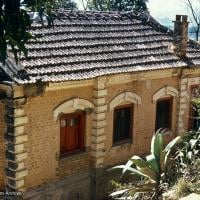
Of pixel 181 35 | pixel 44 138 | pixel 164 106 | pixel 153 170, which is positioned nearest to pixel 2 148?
pixel 44 138

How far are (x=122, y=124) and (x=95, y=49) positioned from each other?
8.67 ft

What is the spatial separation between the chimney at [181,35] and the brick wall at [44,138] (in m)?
4.96

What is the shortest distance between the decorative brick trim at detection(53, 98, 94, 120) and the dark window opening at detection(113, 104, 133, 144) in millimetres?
1470

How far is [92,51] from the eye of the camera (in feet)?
46.0

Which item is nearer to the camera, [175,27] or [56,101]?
[56,101]

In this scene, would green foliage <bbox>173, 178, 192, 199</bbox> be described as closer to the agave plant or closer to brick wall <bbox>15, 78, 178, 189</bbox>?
the agave plant

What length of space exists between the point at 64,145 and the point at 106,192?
7.55 feet

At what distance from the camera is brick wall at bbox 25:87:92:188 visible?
38.6ft

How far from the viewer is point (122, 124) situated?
14594 millimetres

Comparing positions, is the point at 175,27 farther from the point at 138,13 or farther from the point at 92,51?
the point at 92,51

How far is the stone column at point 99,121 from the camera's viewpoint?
43.2ft

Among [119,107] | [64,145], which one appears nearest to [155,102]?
[119,107]

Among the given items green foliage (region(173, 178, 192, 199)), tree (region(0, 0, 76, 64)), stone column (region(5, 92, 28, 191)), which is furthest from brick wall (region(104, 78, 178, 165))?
tree (region(0, 0, 76, 64))

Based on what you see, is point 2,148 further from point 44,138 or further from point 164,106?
point 164,106
